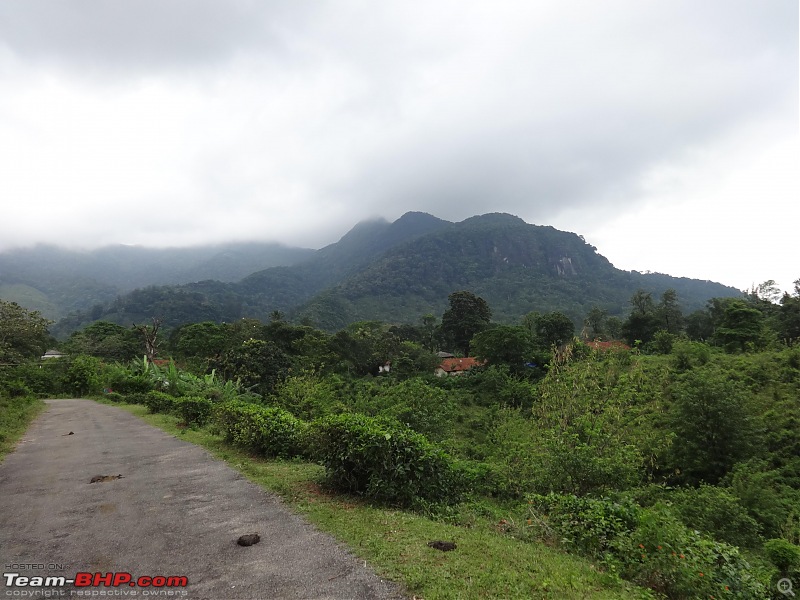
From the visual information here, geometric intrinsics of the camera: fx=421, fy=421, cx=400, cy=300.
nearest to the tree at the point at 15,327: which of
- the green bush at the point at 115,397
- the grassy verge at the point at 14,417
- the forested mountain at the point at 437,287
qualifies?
the grassy verge at the point at 14,417

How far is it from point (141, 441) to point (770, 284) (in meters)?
67.4

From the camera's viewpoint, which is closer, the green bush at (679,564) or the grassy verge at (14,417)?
the green bush at (679,564)

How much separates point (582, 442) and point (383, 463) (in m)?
4.91

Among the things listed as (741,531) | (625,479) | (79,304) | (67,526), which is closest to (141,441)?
(67,526)

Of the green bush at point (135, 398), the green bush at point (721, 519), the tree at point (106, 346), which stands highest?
the green bush at point (721, 519)

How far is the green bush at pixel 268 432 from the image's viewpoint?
31.7 ft

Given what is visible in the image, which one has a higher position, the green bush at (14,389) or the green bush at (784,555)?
the green bush at (784,555)

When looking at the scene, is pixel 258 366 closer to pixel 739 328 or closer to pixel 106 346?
pixel 106 346

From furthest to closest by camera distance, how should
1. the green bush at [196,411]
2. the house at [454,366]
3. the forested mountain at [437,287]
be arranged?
the forested mountain at [437,287]
the house at [454,366]
the green bush at [196,411]

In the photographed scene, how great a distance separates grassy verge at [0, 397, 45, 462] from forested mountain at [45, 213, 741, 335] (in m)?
66.9

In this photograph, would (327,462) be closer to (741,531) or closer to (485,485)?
(485,485)

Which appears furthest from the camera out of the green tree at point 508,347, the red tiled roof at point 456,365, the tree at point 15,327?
the red tiled roof at point 456,365

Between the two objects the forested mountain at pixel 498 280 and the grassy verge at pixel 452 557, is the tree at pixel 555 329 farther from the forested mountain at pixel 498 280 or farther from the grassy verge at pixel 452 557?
the forested mountain at pixel 498 280

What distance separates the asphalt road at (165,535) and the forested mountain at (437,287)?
3201 inches
